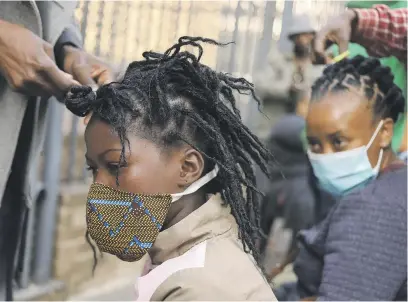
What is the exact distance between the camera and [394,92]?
2477 millimetres

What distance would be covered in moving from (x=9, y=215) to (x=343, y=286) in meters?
1.24

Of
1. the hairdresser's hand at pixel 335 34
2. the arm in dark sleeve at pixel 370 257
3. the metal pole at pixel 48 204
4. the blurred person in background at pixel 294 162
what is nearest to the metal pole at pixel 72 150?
the metal pole at pixel 48 204

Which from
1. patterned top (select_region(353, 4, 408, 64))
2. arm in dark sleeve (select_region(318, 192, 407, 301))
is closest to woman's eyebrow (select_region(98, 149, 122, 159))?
arm in dark sleeve (select_region(318, 192, 407, 301))

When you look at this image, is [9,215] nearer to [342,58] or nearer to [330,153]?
[330,153]

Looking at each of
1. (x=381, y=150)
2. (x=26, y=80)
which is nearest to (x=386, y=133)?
(x=381, y=150)

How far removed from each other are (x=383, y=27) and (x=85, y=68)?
4.06 feet

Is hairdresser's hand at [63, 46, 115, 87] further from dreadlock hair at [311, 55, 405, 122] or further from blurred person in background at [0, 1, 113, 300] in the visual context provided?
dreadlock hair at [311, 55, 405, 122]

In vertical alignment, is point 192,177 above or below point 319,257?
above

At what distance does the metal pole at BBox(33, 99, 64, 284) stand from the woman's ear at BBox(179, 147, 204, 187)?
2.30 metres

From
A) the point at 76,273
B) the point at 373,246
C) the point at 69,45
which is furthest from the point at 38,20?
the point at 76,273

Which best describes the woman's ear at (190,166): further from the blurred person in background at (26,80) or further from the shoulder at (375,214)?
the shoulder at (375,214)

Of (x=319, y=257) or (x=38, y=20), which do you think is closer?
(x=38, y=20)

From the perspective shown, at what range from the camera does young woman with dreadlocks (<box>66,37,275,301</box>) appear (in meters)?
1.72

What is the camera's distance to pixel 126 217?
1.76 metres
